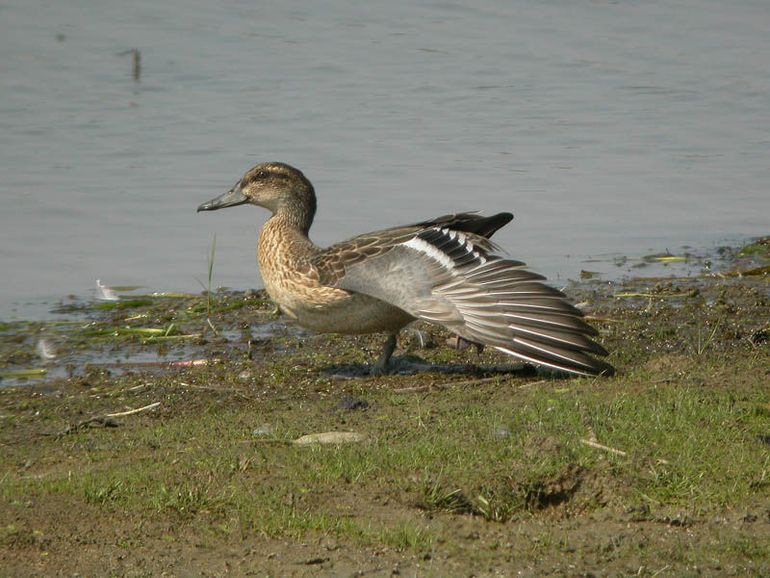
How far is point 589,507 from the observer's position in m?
4.61

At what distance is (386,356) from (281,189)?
154cm

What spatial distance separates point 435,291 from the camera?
21.3ft

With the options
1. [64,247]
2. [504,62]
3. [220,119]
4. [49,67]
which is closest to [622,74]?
[504,62]

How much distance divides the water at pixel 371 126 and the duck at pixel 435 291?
209 centimetres

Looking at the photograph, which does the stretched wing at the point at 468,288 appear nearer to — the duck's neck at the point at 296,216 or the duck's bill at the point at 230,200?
the duck's neck at the point at 296,216

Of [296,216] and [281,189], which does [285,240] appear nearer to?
[296,216]

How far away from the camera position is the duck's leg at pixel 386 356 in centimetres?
704

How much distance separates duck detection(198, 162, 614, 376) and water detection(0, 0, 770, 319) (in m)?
2.09

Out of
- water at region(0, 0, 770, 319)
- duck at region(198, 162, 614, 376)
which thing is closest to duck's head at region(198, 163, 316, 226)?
duck at region(198, 162, 614, 376)

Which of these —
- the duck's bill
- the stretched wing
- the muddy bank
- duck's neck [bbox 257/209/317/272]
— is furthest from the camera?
the duck's bill

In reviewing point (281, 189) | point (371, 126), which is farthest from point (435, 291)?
point (371, 126)

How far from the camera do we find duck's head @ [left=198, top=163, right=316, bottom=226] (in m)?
8.03

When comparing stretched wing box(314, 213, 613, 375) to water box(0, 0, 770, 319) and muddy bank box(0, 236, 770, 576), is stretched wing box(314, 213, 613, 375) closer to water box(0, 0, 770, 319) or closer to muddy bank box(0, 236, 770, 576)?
muddy bank box(0, 236, 770, 576)

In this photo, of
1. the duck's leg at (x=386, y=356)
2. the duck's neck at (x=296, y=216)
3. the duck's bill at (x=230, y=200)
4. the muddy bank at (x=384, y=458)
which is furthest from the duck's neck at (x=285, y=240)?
the duck's leg at (x=386, y=356)
